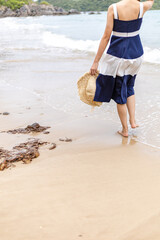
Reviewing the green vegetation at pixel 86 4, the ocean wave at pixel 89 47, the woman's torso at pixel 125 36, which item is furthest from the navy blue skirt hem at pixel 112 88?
the green vegetation at pixel 86 4

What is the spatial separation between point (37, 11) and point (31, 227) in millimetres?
109899

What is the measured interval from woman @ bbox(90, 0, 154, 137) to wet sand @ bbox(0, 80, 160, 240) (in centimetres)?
53

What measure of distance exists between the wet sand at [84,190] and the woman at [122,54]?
20.9 inches

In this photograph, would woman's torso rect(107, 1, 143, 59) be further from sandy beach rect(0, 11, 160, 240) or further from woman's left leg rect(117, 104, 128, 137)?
sandy beach rect(0, 11, 160, 240)

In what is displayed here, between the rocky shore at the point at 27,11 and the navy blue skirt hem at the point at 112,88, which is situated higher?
the navy blue skirt hem at the point at 112,88

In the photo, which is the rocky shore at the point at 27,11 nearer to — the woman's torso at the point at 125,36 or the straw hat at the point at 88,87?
the straw hat at the point at 88,87

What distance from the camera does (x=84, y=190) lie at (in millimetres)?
2324

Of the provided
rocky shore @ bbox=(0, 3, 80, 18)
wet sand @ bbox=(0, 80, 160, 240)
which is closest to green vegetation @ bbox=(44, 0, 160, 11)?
rocky shore @ bbox=(0, 3, 80, 18)

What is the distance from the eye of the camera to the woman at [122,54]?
3.08 metres

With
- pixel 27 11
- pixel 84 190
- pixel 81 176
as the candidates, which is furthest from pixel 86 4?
pixel 84 190

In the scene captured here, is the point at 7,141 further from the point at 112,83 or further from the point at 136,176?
the point at 136,176

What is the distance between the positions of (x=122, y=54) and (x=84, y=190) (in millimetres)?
1660

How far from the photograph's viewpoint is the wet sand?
6.15 feet

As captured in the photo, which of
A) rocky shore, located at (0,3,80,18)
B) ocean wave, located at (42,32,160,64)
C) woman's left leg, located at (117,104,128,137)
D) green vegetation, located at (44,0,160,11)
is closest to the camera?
woman's left leg, located at (117,104,128,137)
